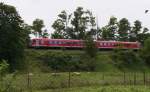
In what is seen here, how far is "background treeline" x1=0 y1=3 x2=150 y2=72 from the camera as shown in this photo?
2815 inches

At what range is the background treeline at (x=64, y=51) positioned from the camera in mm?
71500

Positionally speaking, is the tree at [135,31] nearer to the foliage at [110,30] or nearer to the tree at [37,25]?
the foliage at [110,30]

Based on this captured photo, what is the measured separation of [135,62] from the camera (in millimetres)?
84688

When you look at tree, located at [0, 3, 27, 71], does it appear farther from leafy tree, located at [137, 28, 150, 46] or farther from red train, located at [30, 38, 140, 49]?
leafy tree, located at [137, 28, 150, 46]

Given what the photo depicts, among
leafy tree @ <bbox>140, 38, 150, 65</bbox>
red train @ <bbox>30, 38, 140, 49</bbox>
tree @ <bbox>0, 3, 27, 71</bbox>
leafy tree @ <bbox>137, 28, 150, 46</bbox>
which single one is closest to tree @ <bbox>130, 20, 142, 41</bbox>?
leafy tree @ <bbox>137, 28, 150, 46</bbox>

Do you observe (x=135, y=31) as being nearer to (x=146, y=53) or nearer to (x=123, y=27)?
(x=123, y=27)

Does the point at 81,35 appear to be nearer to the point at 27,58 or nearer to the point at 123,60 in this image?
the point at 123,60

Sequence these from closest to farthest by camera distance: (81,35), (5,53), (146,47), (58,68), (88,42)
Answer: (5,53)
(58,68)
(88,42)
(146,47)
(81,35)

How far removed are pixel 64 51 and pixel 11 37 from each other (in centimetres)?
1532

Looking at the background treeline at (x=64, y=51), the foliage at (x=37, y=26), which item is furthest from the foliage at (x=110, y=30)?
the foliage at (x=37, y=26)

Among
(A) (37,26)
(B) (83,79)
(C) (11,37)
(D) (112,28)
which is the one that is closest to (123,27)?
(D) (112,28)

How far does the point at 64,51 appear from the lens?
84188 mm

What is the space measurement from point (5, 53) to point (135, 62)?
87.5ft

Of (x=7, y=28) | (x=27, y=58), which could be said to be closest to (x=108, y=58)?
(x=27, y=58)
